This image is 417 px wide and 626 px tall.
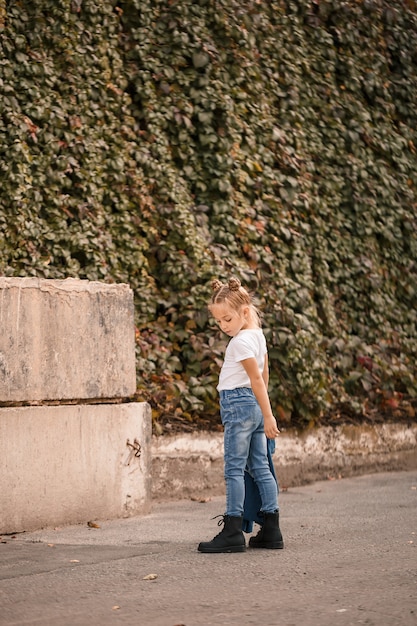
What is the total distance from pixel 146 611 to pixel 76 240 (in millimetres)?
4054

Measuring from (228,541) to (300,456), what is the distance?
304cm

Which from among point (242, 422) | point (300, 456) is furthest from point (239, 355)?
point (300, 456)

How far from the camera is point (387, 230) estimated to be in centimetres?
949

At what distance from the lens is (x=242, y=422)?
5.07 m

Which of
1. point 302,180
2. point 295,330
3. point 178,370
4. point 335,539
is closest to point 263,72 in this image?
point 302,180

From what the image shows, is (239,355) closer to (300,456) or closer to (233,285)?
(233,285)

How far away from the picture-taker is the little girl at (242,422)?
501 cm

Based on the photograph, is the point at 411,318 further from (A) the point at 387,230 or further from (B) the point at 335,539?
(B) the point at 335,539

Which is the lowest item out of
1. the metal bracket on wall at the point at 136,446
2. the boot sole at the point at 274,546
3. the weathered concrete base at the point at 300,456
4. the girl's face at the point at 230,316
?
the weathered concrete base at the point at 300,456

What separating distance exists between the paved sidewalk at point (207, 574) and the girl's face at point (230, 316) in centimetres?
113

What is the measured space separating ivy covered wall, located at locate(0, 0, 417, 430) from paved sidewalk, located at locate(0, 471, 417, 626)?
164cm

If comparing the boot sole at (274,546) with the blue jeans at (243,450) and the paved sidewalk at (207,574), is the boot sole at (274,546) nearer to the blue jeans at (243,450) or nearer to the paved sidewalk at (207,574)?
the paved sidewalk at (207,574)

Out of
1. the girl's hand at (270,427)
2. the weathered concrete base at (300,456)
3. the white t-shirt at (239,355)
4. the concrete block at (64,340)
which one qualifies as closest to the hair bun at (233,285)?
the white t-shirt at (239,355)

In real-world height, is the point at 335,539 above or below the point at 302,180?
below
